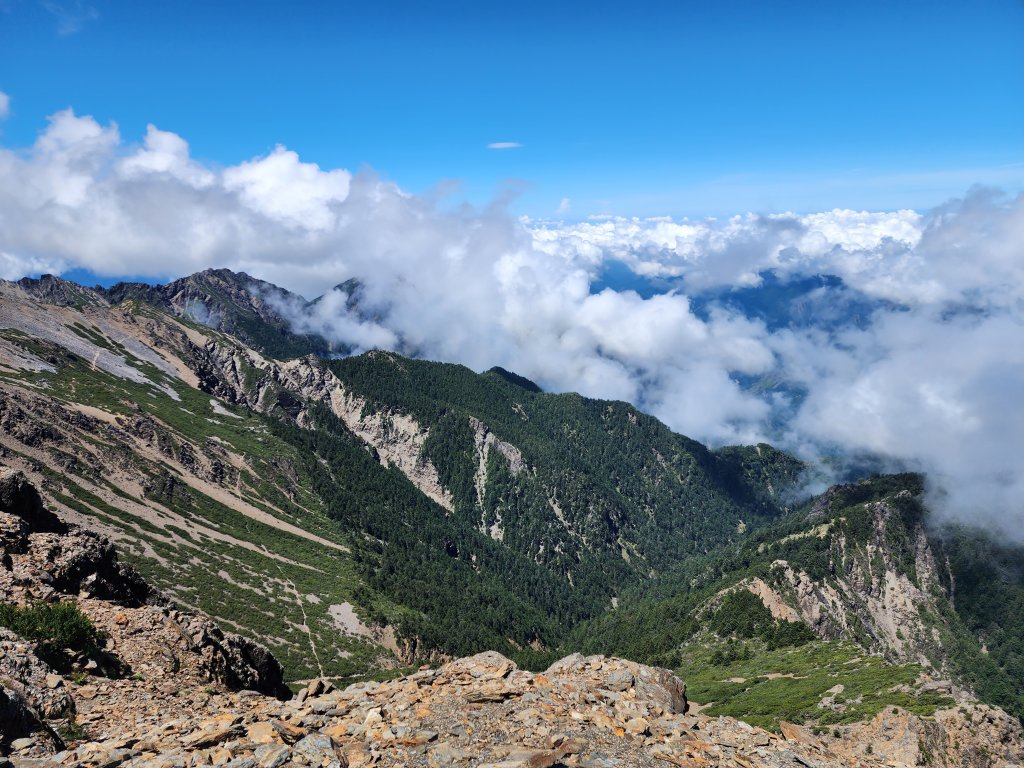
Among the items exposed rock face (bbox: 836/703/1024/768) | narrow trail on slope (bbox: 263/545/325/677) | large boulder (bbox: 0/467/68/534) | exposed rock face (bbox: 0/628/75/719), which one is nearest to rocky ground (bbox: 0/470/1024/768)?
exposed rock face (bbox: 0/628/75/719)

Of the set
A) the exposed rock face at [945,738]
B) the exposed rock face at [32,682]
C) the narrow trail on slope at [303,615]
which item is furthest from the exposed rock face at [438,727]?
the narrow trail on slope at [303,615]

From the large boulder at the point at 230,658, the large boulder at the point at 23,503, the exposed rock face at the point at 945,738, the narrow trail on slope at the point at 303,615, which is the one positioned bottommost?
the narrow trail on slope at the point at 303,615

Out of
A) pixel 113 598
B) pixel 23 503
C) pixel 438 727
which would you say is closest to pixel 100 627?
pixel 113 598

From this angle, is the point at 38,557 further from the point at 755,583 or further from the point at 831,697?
the point at 755,583

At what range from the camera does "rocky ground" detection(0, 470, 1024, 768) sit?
900 inches

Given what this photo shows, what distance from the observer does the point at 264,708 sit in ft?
93.9

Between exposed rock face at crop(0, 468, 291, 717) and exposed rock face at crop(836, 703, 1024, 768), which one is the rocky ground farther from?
exposed rock face at crop(836, 703, 1024, 768)

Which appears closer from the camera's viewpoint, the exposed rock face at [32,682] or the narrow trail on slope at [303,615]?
the exposed rock face at [32,682]

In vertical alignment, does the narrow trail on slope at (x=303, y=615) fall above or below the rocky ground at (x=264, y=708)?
below

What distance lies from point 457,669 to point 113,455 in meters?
204

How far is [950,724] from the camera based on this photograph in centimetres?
6775

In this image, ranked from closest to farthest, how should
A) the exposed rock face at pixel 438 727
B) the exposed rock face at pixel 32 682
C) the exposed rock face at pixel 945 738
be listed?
1. the exposed rock face at pixel 438 727
2. the exposed rock face at pixel 32 682
3. the exposed rock face at pixel 945 738

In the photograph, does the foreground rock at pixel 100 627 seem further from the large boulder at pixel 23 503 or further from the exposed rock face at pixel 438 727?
the exposed rock face at pixel 438 727

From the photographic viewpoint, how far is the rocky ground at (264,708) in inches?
900
